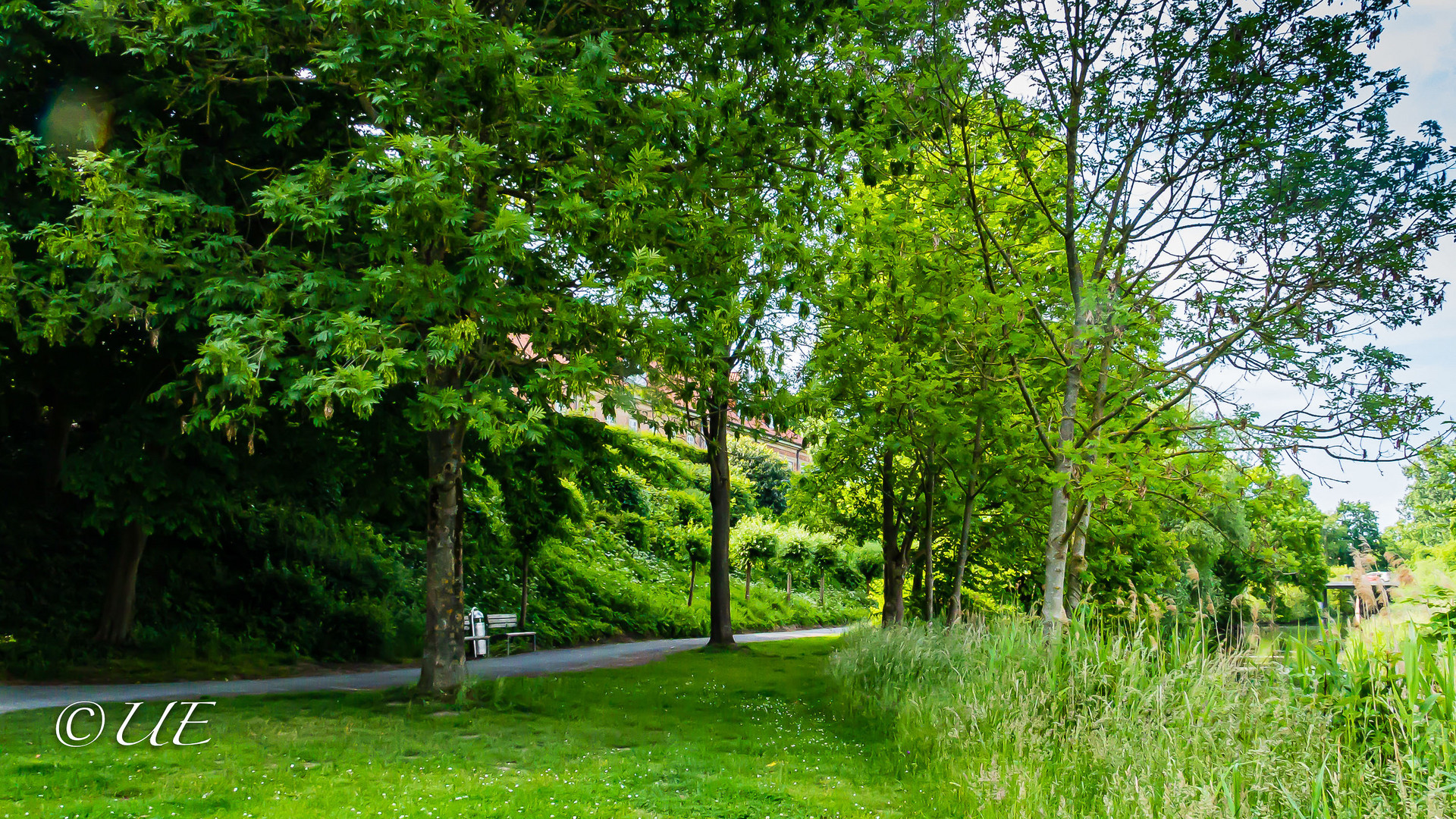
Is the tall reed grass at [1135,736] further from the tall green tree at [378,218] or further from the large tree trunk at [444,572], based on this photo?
the large tree trunk at [444,572]

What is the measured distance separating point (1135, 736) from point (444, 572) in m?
7.25

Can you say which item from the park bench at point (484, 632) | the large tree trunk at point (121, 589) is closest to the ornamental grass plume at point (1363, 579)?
the park bench at point (484, 632)

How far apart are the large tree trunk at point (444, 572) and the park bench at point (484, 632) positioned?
5837 mm

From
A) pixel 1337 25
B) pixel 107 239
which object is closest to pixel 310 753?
pixel 107 239

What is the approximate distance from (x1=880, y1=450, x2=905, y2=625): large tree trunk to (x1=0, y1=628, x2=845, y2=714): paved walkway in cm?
420

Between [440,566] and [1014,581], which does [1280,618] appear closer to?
[440,566]

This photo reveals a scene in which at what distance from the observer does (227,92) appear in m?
10.4

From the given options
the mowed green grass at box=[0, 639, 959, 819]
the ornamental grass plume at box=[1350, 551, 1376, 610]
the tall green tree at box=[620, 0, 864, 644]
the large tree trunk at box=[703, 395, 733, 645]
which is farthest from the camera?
the large tree trunk at box=[703, 395, 733, 645]

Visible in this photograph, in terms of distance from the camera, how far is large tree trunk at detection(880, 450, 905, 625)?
1742 centimetres

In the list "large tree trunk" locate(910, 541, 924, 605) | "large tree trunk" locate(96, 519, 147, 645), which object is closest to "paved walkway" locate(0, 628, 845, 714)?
"large tree trunk" locate(96, 519, 147, 645)

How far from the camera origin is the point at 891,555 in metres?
17.9

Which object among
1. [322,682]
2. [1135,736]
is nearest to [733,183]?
[1135,736]

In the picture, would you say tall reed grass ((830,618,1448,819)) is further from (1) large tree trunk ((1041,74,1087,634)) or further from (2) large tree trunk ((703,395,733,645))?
(2) large tree trunk ((703,395,733,645))

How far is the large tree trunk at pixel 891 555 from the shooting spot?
57.2ft
